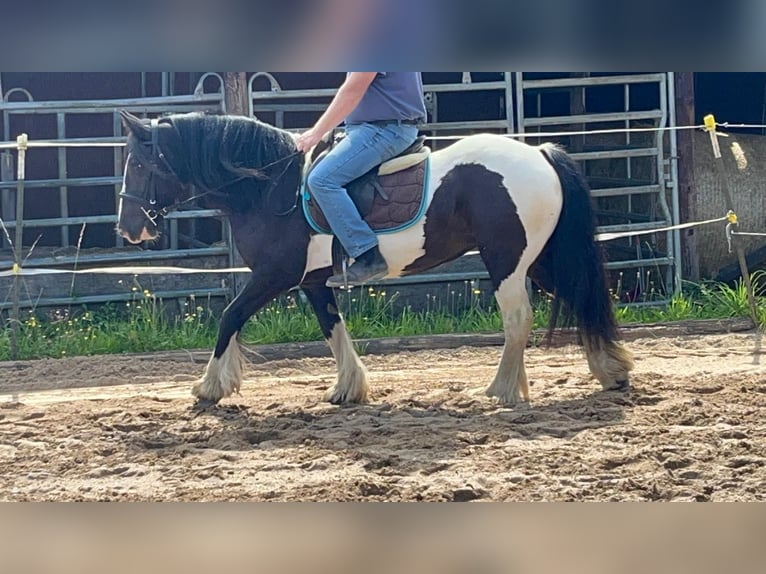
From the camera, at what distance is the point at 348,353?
489 centimetres

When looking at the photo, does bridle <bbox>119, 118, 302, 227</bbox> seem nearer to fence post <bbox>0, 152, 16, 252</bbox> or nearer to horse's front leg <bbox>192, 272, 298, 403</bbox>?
horse's front leg <bbox>192, 272, 298, 403</bbox>

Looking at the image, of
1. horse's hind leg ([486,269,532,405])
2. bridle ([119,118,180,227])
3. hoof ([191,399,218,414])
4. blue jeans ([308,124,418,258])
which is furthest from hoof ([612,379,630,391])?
bridle ([119,118,180,227])

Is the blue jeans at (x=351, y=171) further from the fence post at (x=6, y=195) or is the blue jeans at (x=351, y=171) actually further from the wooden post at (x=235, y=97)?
the fence post at (x=6, y=195)

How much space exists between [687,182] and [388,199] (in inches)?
173

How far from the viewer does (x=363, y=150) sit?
4469mm

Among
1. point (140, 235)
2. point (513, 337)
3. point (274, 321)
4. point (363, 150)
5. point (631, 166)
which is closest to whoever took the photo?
point (363, 150)

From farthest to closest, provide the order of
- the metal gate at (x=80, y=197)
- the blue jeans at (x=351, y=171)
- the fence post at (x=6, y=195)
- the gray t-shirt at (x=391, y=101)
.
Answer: the fence post at (x=6, y=195) → the metal gate at (x=80, y=197) → the blue jeans at (x=351, y=171) → the gray t-shirt at (x=391, y=101)

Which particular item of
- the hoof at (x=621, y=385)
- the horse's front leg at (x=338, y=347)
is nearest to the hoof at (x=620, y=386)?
the hoof at (x=621, y=385)

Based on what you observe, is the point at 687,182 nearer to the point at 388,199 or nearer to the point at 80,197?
the point at 388,199

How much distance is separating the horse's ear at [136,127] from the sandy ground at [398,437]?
4.75 ft

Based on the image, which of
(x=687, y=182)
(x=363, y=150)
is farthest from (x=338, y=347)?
(x=687, y=182)

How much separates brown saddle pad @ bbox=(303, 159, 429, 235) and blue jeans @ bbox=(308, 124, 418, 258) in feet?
0.24

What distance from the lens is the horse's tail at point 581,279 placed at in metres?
4.64

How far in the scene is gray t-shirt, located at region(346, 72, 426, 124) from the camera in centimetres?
430
